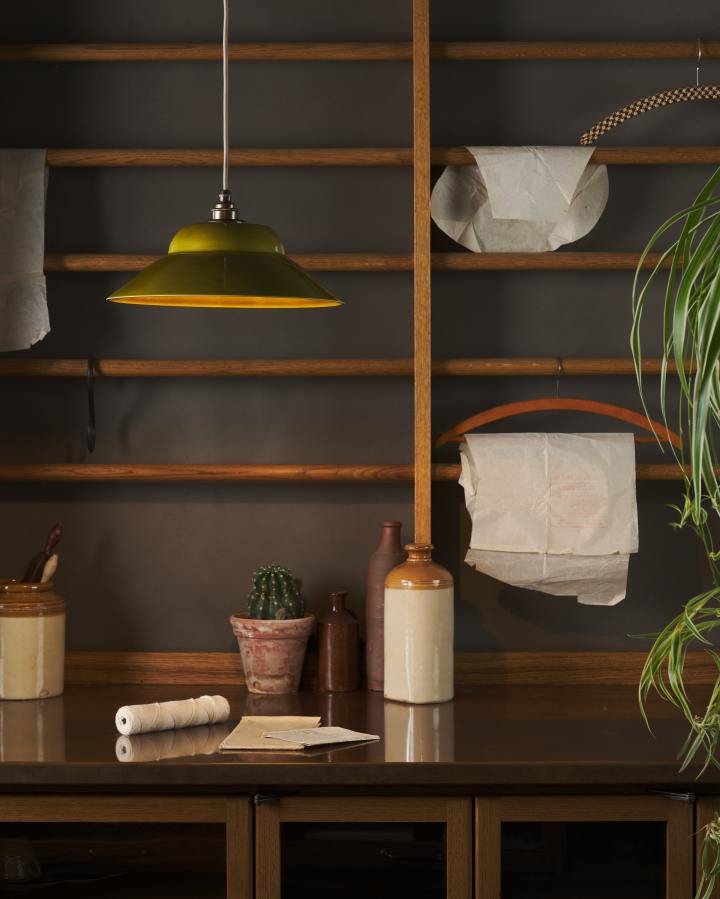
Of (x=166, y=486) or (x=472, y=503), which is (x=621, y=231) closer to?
(x=472, y=503)

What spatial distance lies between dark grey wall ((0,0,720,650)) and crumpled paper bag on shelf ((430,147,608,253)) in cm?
15

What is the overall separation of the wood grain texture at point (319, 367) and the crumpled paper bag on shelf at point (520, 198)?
0.97ft

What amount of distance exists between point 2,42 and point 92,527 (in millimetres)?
1323

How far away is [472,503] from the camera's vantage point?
2.93 metres

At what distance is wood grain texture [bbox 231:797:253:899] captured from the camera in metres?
2.23

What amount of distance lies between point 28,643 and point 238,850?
843 millimetres

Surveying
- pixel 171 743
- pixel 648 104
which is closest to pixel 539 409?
pixel 648 104

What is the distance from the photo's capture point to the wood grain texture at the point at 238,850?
2.23m

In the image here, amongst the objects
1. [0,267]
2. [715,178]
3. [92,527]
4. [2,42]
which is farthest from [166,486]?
[715,178]

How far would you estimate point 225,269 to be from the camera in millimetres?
2139

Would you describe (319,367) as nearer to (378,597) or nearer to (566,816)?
(378,597)

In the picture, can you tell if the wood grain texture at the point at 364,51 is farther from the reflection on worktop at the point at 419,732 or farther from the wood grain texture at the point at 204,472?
the reflection on worktop at the point at 419,732

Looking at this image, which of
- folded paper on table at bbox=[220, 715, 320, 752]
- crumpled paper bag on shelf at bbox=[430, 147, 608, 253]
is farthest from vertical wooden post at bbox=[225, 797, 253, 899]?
crumpled paper bag on shelf at bbox=[430, 147, 608, 253]

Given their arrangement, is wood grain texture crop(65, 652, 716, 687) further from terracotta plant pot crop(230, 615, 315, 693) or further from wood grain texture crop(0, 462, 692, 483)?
wood grain texture crop(0, 462, 692, 483)
